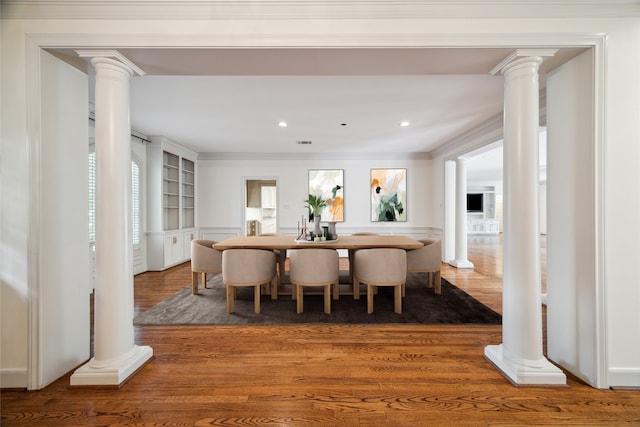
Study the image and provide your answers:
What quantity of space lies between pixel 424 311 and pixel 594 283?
65.8 inches

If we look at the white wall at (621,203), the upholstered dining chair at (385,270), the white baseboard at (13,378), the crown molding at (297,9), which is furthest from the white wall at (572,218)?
the white baseboard at (13,378)

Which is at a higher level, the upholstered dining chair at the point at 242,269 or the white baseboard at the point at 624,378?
the upholstered dining chair at the point at 242,269

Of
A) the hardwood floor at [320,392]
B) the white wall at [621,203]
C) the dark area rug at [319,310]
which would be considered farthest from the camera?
the dark area rug at [319,310]

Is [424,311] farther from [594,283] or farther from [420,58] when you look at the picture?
[420,58]

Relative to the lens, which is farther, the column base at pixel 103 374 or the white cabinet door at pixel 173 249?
the white cabinet door at pixel 173 249

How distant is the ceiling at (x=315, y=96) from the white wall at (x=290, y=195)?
458 millimetres

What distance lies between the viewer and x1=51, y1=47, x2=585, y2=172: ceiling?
6.78ft

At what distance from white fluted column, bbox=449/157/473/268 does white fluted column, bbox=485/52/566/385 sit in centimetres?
397

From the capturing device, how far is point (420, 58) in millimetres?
2078

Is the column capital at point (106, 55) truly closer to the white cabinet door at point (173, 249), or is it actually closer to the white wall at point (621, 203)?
the white wall at point (621, 203)

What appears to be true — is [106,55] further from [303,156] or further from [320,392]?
[303,156]

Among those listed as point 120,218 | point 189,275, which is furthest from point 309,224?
point 120,218

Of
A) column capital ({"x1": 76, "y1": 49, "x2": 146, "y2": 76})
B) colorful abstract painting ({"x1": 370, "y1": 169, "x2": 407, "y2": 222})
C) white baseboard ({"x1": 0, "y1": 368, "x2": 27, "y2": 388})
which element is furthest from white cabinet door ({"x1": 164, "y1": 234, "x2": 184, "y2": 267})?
colorful abstract painting ({"x1": 370, "y1": 169, "x2": 407, "y2": 222})

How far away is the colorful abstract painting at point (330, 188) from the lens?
6902 millimetres
